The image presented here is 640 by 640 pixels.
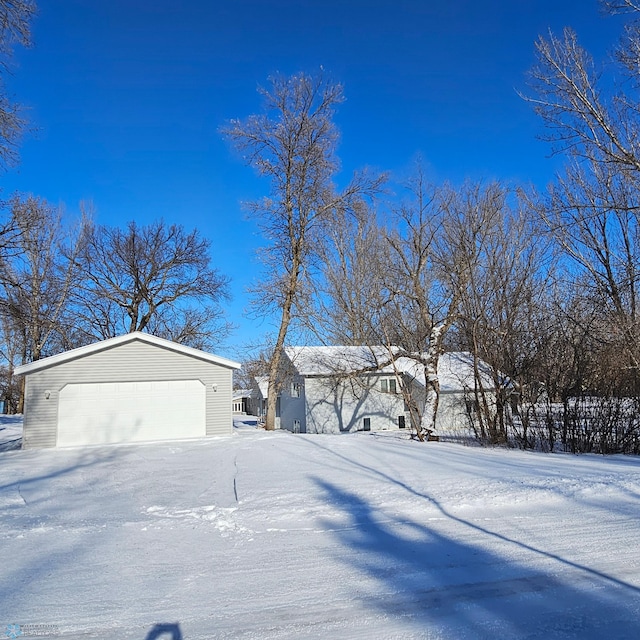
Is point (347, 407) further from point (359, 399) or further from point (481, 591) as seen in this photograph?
point (481, 591)

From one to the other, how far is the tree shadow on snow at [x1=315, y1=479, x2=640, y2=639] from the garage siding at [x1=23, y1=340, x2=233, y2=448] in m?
12.1

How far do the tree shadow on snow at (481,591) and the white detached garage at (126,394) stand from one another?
39.0 ft

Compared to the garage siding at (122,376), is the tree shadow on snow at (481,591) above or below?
below

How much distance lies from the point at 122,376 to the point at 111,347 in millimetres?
964

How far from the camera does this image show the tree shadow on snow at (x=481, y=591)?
3.19 meters

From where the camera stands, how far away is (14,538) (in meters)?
5.28

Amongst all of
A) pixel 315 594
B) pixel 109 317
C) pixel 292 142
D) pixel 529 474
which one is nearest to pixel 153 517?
pixel 315 594

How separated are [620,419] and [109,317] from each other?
25.0 meters

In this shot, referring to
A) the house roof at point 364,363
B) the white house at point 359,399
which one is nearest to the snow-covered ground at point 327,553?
the house roof at point 364,363

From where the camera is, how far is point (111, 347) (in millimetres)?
→ 15641

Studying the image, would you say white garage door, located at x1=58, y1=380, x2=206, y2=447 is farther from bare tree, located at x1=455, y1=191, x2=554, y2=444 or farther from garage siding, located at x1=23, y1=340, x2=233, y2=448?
bare tree, located at x1=455, y1=191, x2=554, y2=444

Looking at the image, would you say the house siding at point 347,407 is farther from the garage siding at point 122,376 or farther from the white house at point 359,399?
the garage siding at point 122,376

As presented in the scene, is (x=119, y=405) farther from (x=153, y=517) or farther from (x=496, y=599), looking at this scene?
(x=496, y=599)

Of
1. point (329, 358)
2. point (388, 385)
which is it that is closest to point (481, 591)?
point (329, 358)
